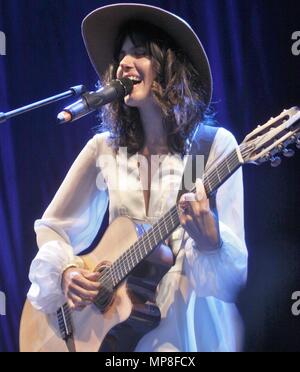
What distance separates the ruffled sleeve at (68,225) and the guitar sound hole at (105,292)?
107 millimetres

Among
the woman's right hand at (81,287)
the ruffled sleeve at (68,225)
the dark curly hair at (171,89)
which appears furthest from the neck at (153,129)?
the woman's right hand at (81,287)

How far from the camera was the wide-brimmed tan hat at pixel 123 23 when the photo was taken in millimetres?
1439

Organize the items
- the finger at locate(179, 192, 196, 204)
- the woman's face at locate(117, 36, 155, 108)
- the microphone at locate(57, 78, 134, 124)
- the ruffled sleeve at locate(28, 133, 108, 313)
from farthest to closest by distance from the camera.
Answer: the ruffled sleeve at locate(28, 133, 108, 313), the woman's face at locate(117, 36, 155, 108), the finger at locate(179, 192, 196, 204), the microphone at locate(57, 78, 134, 124)

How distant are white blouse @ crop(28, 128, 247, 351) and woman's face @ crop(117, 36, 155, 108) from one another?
155mm

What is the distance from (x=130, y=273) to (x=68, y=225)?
30cm

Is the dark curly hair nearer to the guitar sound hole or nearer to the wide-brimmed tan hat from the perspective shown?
the wide-brimmed tan hat

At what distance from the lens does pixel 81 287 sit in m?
1.49

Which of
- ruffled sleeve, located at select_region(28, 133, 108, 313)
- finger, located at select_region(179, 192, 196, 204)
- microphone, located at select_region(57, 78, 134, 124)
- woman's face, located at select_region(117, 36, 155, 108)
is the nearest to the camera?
microphone, located at select_region(57, 78, 134, 124)

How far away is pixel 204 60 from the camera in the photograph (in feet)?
4.75

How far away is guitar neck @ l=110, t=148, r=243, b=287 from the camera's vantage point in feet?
4.19

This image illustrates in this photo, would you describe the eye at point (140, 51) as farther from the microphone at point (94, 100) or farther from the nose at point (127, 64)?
the microphone at point (94, 100)

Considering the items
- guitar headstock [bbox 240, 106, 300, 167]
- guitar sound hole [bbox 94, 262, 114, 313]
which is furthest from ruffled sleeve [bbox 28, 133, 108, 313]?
guitar headstock [bbox 240, 106, 300, 167]

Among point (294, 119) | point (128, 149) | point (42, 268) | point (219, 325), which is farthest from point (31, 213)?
point (294, 119)
